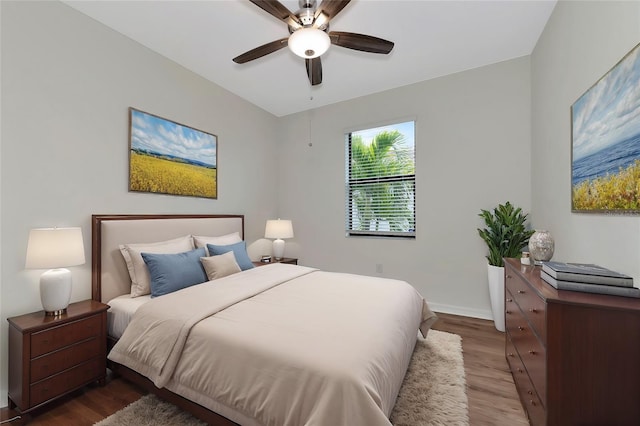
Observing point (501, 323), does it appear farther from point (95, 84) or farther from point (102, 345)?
point (95, 84)

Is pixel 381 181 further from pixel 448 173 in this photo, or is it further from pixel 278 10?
pixel 278 10

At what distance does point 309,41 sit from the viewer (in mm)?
1810

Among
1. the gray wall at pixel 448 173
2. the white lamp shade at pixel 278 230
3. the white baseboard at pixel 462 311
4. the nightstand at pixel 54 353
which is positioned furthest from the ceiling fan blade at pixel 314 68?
the white baseboard at pixel 462 311

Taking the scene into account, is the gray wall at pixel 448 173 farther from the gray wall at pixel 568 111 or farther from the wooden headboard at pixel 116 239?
the wooden headboard at pixel 116 239

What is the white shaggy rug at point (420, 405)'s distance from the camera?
1581 mm

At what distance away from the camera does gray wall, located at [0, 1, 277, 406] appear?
Result: 1838mm

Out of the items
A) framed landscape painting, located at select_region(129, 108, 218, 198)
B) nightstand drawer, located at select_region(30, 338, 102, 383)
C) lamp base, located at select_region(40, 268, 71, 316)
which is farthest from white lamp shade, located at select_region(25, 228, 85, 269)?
framed landscape painting, located at select_region(129, 108, 218, 198)

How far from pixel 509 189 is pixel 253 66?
Result: 324 centimetres

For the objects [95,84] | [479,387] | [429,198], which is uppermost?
[95,84]

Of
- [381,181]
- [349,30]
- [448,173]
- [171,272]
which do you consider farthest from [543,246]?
[171,272]

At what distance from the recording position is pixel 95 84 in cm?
229

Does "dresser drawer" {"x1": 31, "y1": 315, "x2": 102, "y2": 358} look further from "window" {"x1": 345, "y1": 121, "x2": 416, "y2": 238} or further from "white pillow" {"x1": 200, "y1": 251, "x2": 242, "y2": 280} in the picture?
"window" {"x1": 345, "y1": 121, "x2": 416, "y2": 238}

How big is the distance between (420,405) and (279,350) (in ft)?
3.59

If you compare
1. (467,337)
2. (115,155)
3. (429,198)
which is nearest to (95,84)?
(115,155)
